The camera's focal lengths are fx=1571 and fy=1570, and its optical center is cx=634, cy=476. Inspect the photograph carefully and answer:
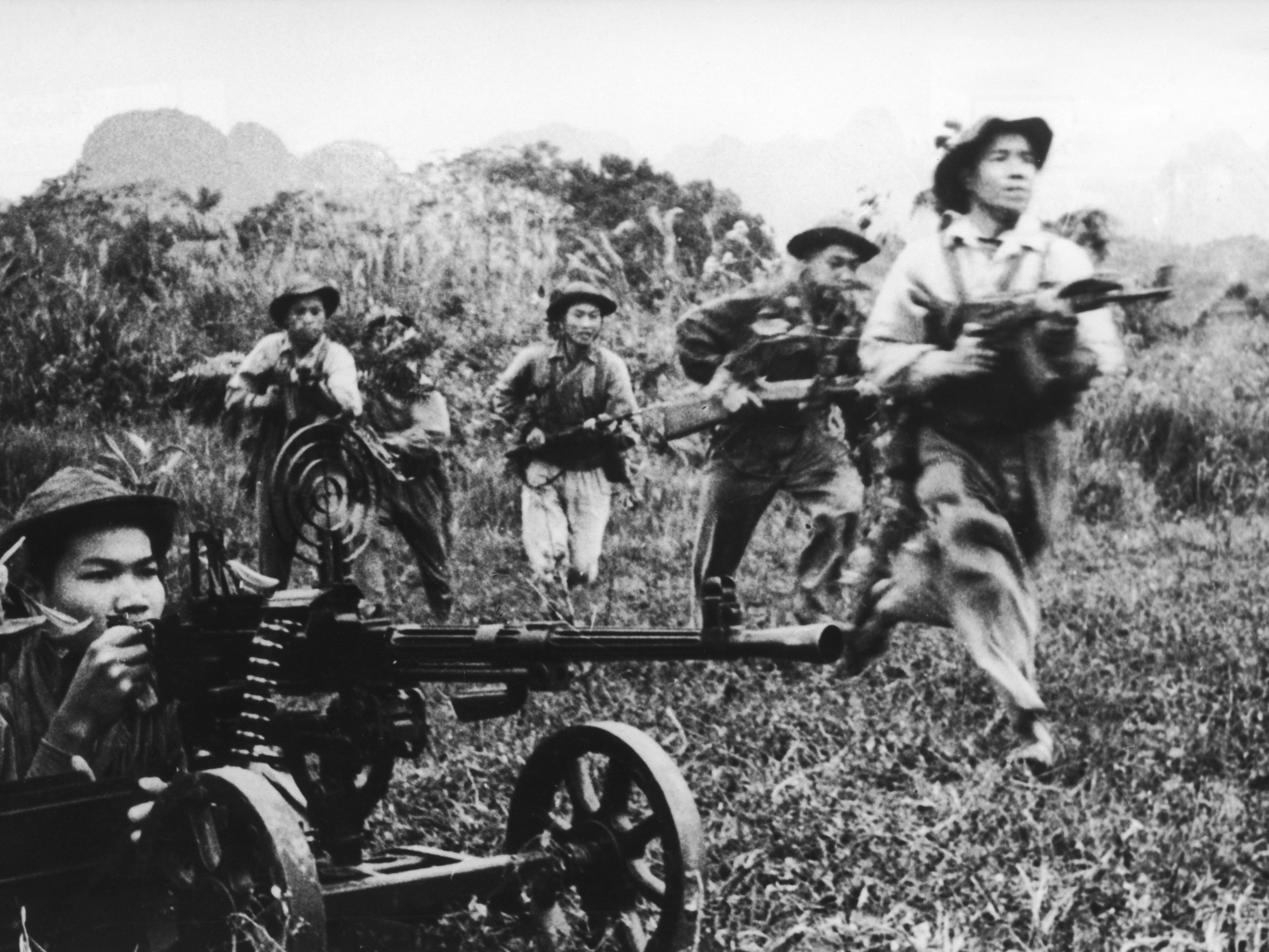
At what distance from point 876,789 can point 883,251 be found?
1975 mm

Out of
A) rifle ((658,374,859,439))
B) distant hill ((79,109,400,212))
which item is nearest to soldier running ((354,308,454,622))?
distant hill ((79,109,400,212))

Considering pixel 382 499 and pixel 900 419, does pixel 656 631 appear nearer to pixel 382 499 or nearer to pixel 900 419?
pixel 900 419

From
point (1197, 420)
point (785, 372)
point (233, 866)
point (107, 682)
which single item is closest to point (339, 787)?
point (233, 866)

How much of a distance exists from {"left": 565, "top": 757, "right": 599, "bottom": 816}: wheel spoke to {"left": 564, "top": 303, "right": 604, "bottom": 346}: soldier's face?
95.4 inches

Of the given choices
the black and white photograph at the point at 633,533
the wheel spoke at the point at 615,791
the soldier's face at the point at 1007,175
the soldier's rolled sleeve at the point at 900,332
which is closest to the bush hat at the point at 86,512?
the black and white photograph at the point at 633,533

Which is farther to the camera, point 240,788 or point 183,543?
point 183,543

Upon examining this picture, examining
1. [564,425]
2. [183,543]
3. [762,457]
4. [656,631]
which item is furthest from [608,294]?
[656,631]

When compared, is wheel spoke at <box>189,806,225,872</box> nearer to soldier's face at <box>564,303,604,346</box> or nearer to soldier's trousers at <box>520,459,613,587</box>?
soldier's trousers at <box>520,459,613,587</box>

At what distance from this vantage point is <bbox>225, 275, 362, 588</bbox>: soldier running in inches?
274

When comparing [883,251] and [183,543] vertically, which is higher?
[883,251]

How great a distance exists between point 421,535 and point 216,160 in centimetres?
195

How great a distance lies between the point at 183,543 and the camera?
7004mm

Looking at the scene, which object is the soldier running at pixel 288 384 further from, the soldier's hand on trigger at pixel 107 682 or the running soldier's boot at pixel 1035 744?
the running soldier's boot at pixel 1035 744

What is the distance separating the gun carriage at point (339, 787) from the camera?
4.14 metres
